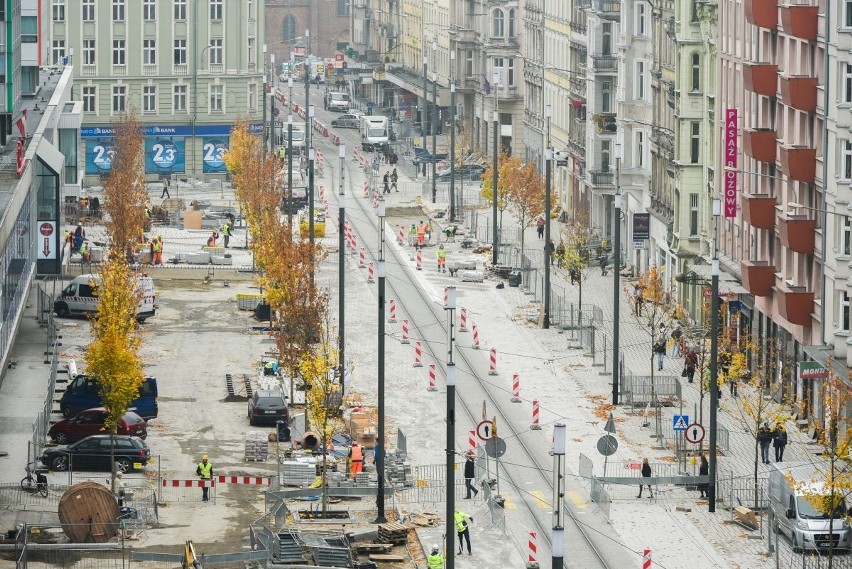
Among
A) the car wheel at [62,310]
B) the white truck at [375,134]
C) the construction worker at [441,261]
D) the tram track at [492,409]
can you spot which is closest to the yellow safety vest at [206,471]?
the tram track at [492,409]

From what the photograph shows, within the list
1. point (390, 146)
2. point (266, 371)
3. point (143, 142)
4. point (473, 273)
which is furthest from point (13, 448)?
point (390, 146)

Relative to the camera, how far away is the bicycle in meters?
67.3

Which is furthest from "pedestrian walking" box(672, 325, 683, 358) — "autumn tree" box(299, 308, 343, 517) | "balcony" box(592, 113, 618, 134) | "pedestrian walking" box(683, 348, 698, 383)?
"balcony" box(592, 113, 618, 134)

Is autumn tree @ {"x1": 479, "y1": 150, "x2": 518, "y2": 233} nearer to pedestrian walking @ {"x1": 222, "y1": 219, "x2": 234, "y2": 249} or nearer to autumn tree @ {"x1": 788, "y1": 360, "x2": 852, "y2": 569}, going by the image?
pedestrian walking @ {"x1": 222, "y1": 219, "x2": 234, "y2": 249}

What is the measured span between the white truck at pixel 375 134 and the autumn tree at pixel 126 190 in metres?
24.7

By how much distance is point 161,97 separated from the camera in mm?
157500

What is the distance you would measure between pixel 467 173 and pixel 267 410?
82850mm

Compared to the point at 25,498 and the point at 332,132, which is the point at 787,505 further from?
the point at 332,132

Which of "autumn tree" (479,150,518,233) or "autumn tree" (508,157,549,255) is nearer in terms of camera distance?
"autumn tree" (508,157,549,255)

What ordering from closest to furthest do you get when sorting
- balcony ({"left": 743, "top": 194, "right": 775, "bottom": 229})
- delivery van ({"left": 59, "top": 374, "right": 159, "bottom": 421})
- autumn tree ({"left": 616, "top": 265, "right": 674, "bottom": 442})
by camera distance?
delivery van ({"left": 59, "top": 374, "right": 159, "bottom": 421}) → autumn tree ({"left": 616, "top": 265, "right": 674, "bottom": 442}) → balcony ({"left": 743, "top": 194, "right": 775, "bottom": 229})

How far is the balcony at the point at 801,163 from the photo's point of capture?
77.7m

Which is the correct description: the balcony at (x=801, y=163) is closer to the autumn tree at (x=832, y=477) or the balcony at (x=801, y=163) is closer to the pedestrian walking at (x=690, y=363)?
the pedestrian walking at (x=690, y=363)

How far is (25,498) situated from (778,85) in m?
31.5

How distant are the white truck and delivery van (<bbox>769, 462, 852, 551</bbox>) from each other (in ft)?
372
